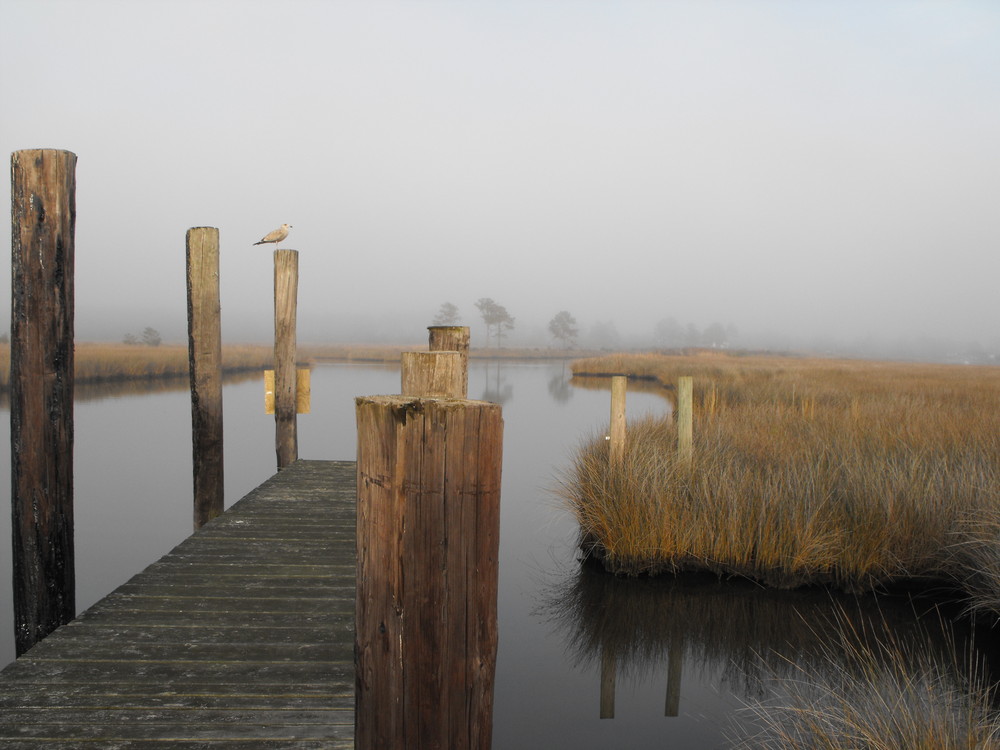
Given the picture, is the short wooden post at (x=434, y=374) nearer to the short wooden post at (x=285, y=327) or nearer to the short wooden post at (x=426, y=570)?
the short wooden post at (x=426, y=570)

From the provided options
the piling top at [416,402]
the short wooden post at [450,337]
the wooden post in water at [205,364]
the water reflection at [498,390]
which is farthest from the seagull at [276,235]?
the water reflection at [498,390]

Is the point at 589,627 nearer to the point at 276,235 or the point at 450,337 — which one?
the point at 450,337

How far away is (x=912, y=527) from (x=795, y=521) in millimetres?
969

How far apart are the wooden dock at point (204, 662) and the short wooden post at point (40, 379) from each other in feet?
1.09

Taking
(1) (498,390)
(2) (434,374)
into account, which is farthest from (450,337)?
(1) (498,390)

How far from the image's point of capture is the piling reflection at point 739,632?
15.4ft

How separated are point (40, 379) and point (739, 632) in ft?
15.8

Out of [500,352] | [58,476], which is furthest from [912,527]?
[500,352]

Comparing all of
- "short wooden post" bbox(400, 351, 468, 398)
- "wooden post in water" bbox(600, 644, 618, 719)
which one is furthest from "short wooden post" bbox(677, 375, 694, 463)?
"short wooden post" bbox(400, 351, 468, 398)

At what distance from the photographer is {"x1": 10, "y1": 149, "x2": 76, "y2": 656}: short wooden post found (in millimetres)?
3328

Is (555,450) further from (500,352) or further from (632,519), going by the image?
(500,352)

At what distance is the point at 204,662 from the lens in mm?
2871

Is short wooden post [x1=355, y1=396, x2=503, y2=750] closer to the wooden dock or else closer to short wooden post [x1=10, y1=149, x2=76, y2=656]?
the wooden dock

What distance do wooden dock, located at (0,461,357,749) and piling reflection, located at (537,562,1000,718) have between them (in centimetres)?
216
